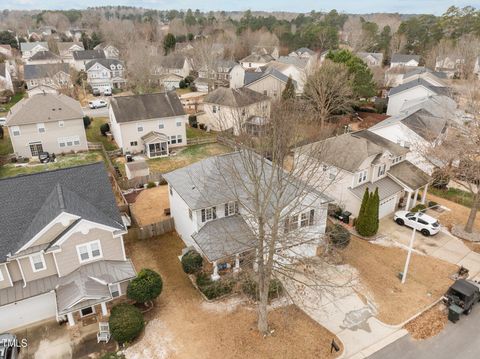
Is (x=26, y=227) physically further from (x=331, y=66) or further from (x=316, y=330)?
(x=331, y=66)

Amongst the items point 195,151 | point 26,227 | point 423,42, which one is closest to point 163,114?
point 195,151

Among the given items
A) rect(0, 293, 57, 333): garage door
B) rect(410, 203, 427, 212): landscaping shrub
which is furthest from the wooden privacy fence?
rect(410, 203, 427, 212): landscaping shrub

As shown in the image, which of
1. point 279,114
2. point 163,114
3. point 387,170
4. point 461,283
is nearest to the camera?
point 279,114

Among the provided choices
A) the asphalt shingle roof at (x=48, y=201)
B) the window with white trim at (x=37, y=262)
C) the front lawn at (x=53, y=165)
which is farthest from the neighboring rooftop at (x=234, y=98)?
the window with white trim at (x=37, y=262)

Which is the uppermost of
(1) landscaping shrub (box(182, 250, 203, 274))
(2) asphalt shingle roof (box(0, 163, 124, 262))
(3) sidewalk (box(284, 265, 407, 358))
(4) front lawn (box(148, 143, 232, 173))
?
(2) asphalt shingle roof (box(0, 163, 124, 262))

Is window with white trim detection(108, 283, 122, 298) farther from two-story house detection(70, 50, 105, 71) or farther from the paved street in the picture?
two-story house detection(70, 50, 105, 71)

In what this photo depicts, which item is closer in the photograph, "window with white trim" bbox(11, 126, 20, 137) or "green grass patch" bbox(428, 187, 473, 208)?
"green grass patch" bbox(428, 187, 473, 208)

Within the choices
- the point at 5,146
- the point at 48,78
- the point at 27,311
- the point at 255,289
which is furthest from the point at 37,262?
the point at 48,78
